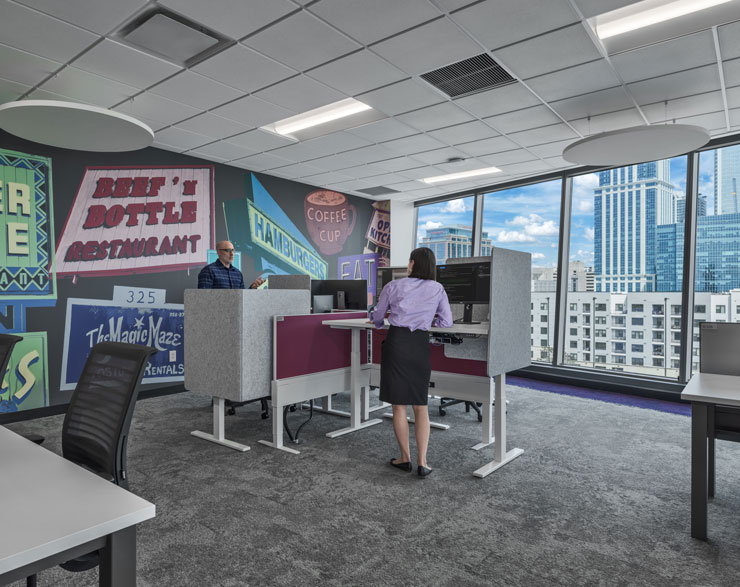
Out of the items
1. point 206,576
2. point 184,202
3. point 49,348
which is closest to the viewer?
point 206,576

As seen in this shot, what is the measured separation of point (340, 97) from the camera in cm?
376

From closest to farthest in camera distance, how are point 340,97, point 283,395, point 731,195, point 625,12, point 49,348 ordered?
point 625,12
point 283,395
point 340,97
point 49,348
point 731,195

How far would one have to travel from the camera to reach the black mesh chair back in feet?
4.29

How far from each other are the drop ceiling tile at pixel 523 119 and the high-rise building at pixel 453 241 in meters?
2.60

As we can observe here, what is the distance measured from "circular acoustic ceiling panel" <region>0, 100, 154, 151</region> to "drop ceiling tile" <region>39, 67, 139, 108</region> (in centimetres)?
38

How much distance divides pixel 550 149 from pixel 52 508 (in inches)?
206

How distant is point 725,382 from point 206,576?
8.03 ft

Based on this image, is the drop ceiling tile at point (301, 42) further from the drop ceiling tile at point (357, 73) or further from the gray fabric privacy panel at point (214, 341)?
the gray fabric privacy panel at point (214, 341)

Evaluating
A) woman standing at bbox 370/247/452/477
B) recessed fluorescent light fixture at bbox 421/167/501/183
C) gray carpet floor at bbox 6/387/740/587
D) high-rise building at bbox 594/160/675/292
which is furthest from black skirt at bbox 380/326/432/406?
high-rise building at bbox 594/160/675/292

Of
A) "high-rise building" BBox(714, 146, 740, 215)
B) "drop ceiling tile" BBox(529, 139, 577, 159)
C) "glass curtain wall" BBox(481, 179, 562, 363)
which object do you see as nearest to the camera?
"high-rise building" BBox(714, 146, 740, 215)

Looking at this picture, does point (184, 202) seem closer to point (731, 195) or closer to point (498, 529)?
point (498, 529)

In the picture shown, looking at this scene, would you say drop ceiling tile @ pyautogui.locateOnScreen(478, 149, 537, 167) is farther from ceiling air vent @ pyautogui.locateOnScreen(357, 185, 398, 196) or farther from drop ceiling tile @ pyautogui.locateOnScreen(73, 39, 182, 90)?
drop ceiling tile @ pyautogui.locateOnScreen(73, 39, 182, 90)

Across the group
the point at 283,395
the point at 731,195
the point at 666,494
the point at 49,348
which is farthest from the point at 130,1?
the point at 731,195

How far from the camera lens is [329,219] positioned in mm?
7012
